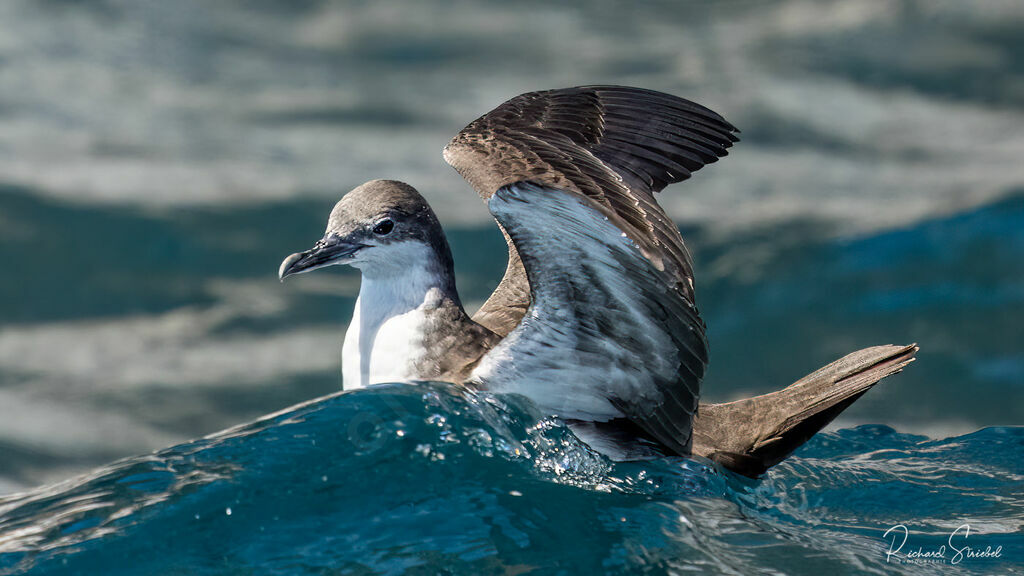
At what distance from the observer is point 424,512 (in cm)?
398

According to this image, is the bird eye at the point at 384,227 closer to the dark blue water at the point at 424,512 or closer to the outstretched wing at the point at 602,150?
the outstretched wing at the point at 602,150

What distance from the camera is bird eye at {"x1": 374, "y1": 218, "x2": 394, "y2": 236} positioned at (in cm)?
499

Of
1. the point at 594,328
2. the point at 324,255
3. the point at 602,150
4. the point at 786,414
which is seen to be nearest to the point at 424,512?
the point at 594,328

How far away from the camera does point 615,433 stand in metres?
4.69

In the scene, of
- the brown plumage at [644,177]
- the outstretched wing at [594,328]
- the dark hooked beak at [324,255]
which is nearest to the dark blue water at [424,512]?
the outstretched wing at [594,328]

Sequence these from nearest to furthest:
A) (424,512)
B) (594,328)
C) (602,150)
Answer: (424,512)
(594,328)
(602,150)

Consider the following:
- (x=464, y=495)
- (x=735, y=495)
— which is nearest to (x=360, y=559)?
(x=464, y=495)

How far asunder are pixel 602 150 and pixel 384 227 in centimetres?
121

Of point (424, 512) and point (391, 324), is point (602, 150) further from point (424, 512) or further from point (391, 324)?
point (424, 512)

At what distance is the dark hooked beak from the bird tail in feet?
6.12

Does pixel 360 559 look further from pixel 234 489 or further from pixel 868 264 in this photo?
pixel 868 264

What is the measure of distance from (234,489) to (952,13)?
362 inches

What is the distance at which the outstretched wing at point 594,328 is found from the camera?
381 cm

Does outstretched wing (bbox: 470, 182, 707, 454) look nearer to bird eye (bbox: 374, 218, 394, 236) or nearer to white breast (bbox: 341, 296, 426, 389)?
white breast (bbox: 341, 296, 426, 389)
